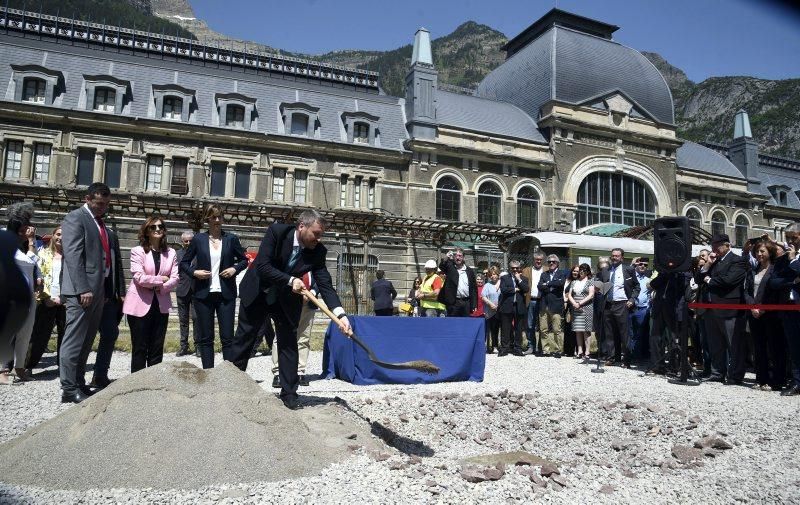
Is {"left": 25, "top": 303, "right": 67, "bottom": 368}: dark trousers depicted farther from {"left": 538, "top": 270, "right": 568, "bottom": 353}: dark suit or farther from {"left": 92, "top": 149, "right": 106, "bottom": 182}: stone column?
{"left": 92, "top": 149, "right": 106, "bottom": 182}: stone column

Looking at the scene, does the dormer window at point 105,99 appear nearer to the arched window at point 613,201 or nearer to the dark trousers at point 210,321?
the dark trousers at point 210,321

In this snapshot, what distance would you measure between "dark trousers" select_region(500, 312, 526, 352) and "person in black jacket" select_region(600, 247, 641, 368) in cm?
201

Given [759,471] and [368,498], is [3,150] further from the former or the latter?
[759,471]

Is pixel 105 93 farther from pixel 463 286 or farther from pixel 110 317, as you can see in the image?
pixel 110 317

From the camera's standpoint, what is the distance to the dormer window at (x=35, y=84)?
24.0m

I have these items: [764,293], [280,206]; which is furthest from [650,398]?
[280,206]

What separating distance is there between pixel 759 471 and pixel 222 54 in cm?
3540

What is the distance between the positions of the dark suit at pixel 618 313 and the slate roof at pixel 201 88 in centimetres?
1930

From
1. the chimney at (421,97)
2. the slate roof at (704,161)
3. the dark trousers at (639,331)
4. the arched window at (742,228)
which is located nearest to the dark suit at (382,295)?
the dark trousers at (639,331)

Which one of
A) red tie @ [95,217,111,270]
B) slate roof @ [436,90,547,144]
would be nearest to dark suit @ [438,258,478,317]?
red tie @ [95,217,111,270]

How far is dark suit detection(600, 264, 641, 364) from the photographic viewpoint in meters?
10.4

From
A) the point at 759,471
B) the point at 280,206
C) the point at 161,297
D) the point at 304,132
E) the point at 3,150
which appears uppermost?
the point at 304,132

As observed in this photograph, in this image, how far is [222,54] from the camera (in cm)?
3378

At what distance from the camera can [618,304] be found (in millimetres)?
10617
